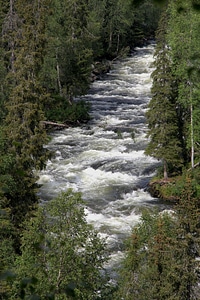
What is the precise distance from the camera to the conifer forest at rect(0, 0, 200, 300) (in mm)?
9883

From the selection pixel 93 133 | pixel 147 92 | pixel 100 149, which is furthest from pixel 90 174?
pixel 147 92

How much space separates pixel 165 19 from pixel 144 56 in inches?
1181

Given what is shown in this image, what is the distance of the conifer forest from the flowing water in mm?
961

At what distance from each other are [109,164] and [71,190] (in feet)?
49.4

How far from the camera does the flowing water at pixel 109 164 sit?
20984mm

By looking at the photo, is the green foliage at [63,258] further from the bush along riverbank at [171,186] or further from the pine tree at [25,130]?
the bush along riverbank at [171,186]

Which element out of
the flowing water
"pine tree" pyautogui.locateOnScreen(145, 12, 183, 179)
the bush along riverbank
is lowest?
the flowing water

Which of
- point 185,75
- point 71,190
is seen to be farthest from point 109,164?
point 71,190

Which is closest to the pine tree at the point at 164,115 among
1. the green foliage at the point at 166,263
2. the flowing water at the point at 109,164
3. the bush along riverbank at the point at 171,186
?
the bush along riverbank at the point at 171,186

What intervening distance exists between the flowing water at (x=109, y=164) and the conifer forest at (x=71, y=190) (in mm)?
961

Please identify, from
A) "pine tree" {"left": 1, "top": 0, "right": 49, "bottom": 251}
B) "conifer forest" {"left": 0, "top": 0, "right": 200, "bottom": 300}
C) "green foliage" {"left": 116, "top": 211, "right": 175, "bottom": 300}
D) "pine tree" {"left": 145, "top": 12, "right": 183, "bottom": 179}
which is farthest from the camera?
"pine tree" {"left": 145, "top": 12, "right": 183, "bottom": 179}

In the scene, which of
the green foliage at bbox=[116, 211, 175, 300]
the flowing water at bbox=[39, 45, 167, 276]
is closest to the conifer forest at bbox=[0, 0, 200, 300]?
the green foliage at bbox=[116, 211, 175, 300]

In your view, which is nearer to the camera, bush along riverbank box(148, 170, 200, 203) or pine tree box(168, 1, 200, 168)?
bush along riverbank box(148, 170, 200, 203)

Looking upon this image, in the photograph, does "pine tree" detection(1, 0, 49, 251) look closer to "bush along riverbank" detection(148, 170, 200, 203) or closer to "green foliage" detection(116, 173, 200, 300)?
"bush along riverbank" detection(148, 170, 200, 203)
